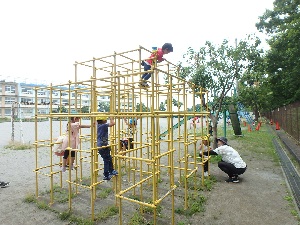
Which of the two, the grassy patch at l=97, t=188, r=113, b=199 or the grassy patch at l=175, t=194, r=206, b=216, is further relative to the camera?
the grassy patch at l=97, t=188, r=113, b=199

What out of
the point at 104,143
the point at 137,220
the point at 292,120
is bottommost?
the point at 137,220

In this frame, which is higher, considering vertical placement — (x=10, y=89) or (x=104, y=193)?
(x=10, y=89)

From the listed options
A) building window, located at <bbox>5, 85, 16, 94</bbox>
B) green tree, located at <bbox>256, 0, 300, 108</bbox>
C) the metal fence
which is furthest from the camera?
building window, located at <bbox>5, 85, 16, 94</bbox>

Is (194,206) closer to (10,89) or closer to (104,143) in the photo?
(104,143)

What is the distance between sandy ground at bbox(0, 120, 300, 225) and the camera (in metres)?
3.85

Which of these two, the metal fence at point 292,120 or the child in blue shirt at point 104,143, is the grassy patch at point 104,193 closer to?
the child in blue shirt at point 104,143

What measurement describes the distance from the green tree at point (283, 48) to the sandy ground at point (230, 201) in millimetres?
10662

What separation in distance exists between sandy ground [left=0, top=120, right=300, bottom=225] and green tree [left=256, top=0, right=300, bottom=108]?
10662 millimetres

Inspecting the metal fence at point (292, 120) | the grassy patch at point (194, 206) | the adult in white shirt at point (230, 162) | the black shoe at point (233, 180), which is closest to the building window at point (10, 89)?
the metal fence at point (292, 120)

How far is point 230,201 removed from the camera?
455 cm

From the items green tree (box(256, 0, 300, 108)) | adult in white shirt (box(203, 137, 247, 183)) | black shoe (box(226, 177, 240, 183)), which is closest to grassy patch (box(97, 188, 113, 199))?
adult in white shirt (box(203, 137, 247, 183))

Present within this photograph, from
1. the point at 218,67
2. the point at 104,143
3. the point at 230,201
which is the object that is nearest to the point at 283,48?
the point at 218,67

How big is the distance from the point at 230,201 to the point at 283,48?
48.7ft

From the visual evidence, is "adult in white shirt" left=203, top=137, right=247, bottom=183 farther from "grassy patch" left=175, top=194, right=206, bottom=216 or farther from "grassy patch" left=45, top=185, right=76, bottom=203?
"grassy patch" left=45, top=185, right=76, bottom=203
